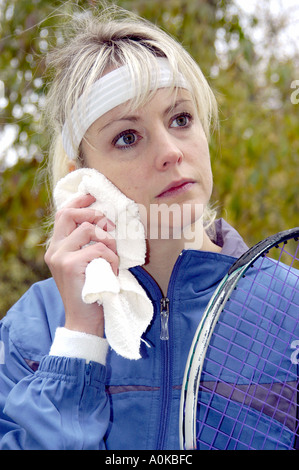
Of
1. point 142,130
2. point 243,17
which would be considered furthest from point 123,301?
point 243,17

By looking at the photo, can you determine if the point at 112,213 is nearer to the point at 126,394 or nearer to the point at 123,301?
the point at 123,301

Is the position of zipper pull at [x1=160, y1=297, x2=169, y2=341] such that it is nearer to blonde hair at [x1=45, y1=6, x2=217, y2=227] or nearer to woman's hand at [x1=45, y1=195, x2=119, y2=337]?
woman's hand at [x1=45, y1=195, x2=119, y2=337]

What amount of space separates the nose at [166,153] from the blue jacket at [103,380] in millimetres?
206

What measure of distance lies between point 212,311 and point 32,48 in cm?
→ 177

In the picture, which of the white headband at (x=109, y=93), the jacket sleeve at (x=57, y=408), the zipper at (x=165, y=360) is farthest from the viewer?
the white headband at (x=109, y=93)

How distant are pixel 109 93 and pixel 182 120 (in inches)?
7.1

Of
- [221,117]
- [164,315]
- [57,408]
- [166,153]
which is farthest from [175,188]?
[221,117]

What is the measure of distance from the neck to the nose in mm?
211

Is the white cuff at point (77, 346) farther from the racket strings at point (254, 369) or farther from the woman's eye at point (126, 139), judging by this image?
the woman's eye at point (126, 139)

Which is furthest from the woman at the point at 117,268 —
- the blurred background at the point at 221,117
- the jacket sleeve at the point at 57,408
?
the blurred background at the point at 221,117

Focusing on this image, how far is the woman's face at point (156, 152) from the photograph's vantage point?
4.15 feet

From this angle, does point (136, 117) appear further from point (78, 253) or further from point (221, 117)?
point (221, 117)

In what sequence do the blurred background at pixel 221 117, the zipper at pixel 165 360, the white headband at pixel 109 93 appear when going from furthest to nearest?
the blurred background at pixel 221 117 → the white headband at pixel 109 93 → the zipper at pixel 165 360

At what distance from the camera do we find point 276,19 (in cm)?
377
